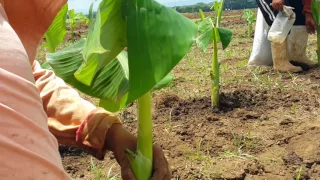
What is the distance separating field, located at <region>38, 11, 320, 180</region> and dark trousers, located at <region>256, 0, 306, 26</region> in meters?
0.46

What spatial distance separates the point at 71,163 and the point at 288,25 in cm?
209

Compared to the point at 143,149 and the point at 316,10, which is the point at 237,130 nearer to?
the point at 143,149

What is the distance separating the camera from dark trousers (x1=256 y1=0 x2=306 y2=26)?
3.50 metres

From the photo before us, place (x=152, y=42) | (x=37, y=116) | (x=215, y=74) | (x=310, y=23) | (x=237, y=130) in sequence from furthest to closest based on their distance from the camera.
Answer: (x=310, y=23) < (x=215, y=74) < (x=237, y=130) < (x=152, y=42) < (x=37, y=116)

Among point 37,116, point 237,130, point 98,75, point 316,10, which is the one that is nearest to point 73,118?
point 98,75

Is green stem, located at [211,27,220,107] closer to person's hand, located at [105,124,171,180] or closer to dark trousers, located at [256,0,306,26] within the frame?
dark trousers, located at [256,0,306,26]

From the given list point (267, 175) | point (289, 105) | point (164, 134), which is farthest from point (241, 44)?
point (267, 175)

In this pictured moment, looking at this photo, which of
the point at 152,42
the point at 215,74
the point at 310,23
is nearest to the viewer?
the point at 152,42

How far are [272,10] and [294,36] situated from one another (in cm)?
28

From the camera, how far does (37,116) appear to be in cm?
60

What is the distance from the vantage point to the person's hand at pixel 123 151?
3.55ft

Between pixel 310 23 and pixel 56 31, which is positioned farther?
pixel 310 23

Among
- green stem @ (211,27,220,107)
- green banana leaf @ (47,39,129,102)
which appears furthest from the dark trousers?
green banana leaf @ (47,39,129,102)

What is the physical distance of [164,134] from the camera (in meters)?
2.14
